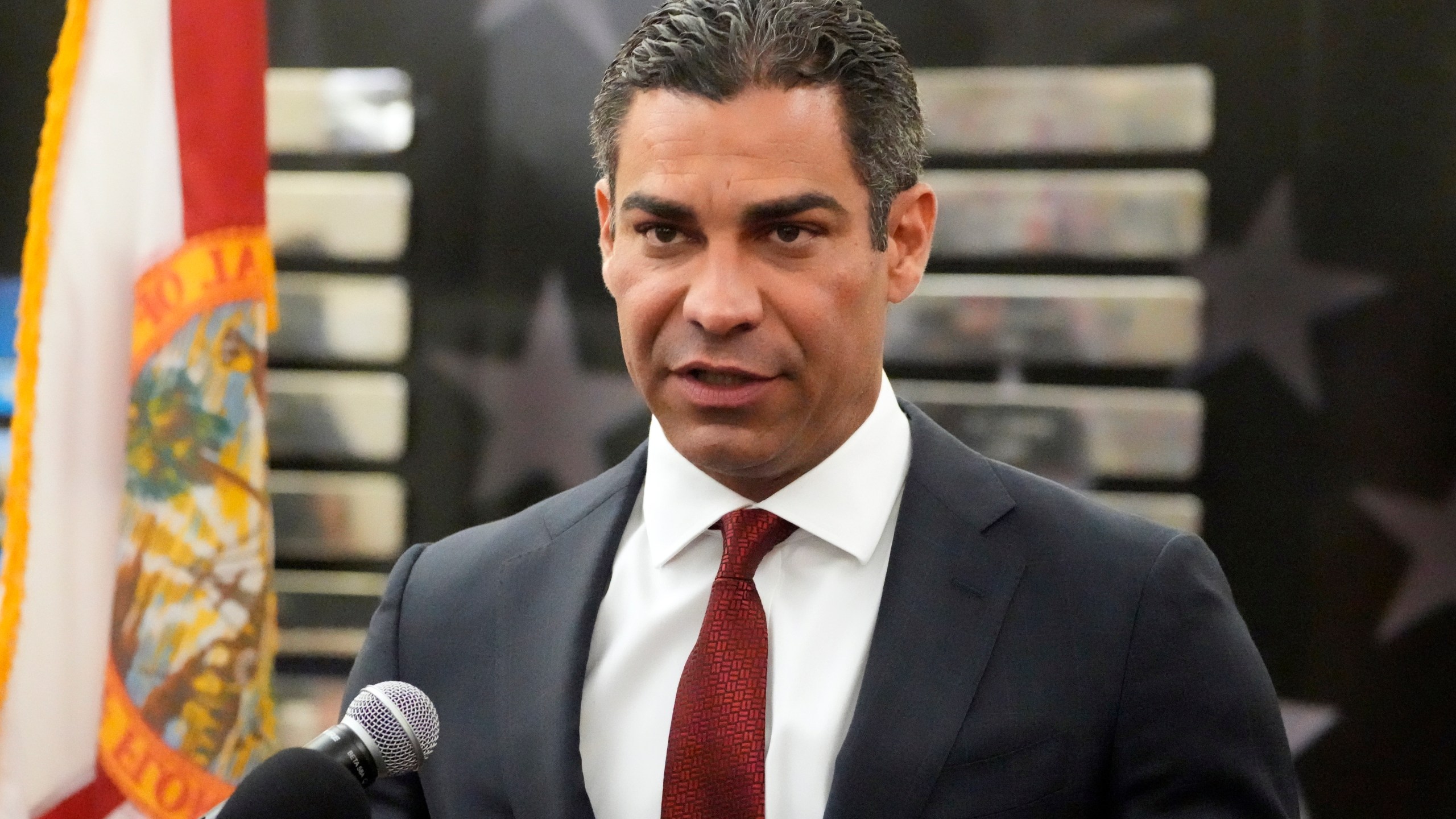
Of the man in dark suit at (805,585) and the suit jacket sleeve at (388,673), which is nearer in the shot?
the man in dark suit at (805,585)

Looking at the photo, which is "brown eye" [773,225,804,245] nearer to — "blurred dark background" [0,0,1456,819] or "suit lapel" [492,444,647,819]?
"suit lapel" [492,444,647,819]

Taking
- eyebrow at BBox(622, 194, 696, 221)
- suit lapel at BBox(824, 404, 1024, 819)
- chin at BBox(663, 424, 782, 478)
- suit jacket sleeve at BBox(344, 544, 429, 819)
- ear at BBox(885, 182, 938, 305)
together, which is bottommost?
suit jacket sleeve at BBox(344, 544, 429, 819)

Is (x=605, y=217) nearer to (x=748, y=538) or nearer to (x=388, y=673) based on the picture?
(x=748, y=538)

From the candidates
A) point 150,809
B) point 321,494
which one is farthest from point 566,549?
point 321,494

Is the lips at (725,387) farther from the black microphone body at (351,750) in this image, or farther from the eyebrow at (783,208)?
the black microphone body at (351,750)

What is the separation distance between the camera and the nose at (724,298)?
54.9 inches

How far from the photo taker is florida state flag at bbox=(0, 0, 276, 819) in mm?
2275

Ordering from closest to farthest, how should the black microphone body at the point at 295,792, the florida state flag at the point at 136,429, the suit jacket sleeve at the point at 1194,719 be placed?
the black microphone body at the point at 295,792 < the suit jacket sleeve at the point at 1194,719 < the florida state flag at the point at 136,429

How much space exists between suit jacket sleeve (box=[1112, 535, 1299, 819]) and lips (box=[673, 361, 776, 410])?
1.47 feet

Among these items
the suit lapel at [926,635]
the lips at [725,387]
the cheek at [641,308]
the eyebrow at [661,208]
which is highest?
the eyebrow at [661,208]

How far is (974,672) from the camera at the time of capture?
1.42 m

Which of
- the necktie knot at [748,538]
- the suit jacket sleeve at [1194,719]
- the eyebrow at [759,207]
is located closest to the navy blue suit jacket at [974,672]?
the suit jacket sleeve at [1194,719]

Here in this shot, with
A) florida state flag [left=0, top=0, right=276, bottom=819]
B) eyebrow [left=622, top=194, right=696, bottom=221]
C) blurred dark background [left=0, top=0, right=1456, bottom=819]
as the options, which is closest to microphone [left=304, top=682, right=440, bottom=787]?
eyebrow [left=622, top=194, right=696, bottom=221]

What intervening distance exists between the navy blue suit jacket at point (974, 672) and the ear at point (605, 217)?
1.04 ft
